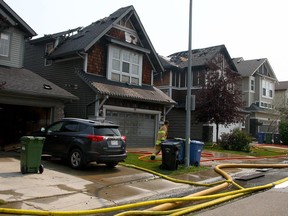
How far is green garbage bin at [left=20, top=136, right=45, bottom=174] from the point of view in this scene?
10.3m

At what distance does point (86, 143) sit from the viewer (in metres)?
11.5

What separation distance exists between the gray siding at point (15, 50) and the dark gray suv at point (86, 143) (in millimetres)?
7312

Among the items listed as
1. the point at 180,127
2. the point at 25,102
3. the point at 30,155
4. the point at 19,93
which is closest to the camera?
→ the point at 30,155

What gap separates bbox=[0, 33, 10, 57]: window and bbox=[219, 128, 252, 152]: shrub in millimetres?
14547

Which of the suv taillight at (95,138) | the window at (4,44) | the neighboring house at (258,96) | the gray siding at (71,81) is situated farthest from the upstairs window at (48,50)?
the neighboring house at (258,96)

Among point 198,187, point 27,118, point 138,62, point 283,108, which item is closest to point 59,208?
point 198,187

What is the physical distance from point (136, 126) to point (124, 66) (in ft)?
12.6

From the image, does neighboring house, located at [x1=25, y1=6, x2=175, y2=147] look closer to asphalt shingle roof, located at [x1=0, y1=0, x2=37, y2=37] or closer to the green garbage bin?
asphalt shingle roof, located at [x1=0, y1=0, x2=37, y2=37]

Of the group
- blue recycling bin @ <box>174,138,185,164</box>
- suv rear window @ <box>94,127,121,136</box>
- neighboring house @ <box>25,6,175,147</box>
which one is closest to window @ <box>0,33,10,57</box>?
neighboring house @ <box>25,6,175,147</box>

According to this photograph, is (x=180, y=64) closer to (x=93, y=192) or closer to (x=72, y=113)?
(x=72, y=113)

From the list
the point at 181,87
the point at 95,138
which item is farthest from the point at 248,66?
the point at 95,138

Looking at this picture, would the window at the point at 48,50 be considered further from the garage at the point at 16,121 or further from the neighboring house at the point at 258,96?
the neighboring house at the point at 258,96

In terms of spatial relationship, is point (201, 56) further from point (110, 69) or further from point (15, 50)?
point (15, 50)

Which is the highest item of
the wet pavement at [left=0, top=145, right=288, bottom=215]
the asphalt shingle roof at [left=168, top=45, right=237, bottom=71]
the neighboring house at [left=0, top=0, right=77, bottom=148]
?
the asphalt shingle roof at [left=168, top=45, right=237, bottom=71]
